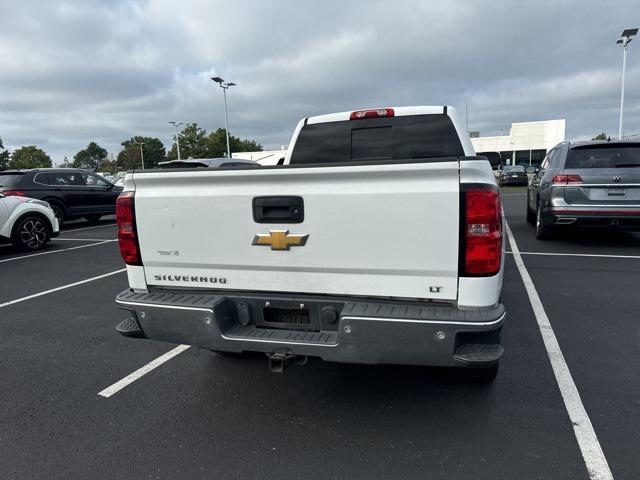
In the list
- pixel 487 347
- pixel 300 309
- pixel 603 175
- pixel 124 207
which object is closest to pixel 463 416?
pixel 487 347

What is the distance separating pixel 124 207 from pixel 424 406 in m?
2.36

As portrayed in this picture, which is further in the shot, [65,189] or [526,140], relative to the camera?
[526,140]

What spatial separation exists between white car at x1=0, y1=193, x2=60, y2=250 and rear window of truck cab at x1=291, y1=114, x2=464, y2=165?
735 centimetres

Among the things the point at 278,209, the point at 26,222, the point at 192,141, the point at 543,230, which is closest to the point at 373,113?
the point at 278,209

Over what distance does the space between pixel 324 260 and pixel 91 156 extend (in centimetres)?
17558

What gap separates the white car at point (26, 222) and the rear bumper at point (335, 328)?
784cm

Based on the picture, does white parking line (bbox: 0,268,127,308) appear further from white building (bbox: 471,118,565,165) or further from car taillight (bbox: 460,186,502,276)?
white building (bbox: 471,118,565,165)

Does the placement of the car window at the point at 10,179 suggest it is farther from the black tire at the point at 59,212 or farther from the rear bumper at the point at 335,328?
the rear bumper at the point at 335,328

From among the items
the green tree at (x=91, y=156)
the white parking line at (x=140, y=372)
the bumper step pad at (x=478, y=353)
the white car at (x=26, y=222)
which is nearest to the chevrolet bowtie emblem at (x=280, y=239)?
the bumper step pad at (x=478, y=353)

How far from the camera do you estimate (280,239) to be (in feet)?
8.75

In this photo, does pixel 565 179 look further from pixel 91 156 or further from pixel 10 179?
pixel 91 156

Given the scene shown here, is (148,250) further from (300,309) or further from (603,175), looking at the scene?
(603,175)

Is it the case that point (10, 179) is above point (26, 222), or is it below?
above

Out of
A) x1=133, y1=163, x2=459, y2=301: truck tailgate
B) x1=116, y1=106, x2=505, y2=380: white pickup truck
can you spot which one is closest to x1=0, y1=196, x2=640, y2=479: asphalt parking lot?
x1=116, y1=106, x2=505, y2=380: white pickup truck
